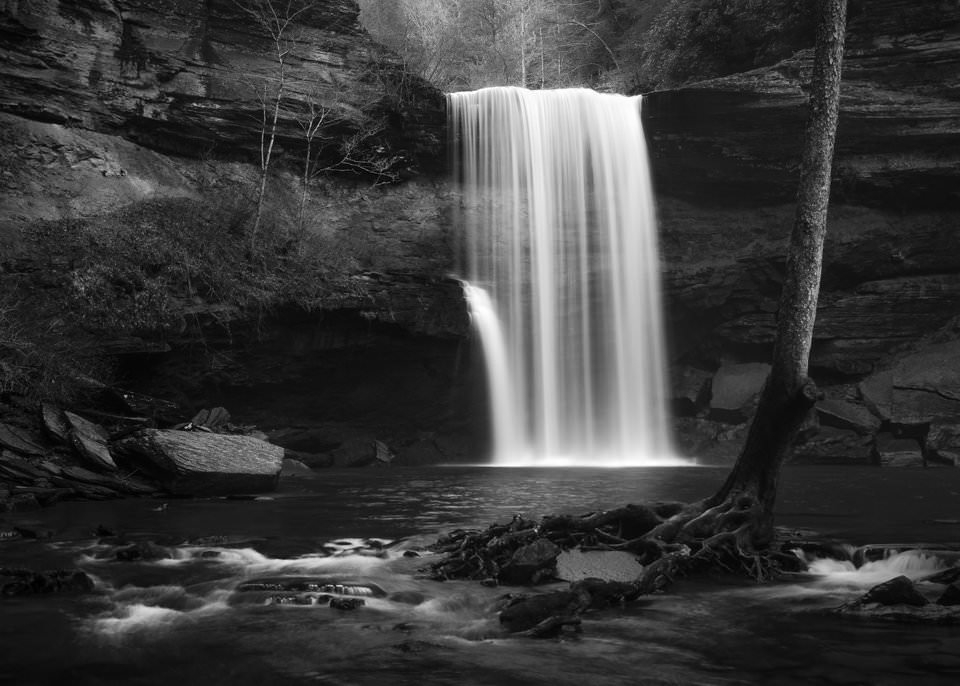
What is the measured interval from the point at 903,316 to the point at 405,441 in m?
17.7

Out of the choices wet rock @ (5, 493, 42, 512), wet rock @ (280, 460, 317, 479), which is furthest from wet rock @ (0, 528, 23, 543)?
wet rock @ (280, 460, 317, 479)

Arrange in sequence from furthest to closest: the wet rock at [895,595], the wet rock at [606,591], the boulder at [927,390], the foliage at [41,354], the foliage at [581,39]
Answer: the foliage at [581,39]
the boulder at [927,390]
the foliage at [41,354]
the wet rock at [606,591]
the wet rock at [895,595]

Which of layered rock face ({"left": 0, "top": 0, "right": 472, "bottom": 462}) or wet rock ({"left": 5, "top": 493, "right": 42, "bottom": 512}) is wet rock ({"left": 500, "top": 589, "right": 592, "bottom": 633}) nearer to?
wet rock ({"left": 5, "top": 493, "right": 42, "bottom": 512})

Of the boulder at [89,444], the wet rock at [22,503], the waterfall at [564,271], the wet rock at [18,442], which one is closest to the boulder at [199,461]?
the boulder at [89,444]

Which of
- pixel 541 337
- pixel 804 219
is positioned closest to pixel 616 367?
pixel 541 337

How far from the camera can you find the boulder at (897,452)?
2233 centimetres

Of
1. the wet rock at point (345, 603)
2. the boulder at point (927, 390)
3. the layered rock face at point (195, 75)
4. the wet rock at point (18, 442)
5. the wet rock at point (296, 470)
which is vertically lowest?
the wet rock at point (296, 470)

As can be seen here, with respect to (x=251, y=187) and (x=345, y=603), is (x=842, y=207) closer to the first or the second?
(x=251, y=187)

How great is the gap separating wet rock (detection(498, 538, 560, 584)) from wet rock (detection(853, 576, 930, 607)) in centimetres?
278

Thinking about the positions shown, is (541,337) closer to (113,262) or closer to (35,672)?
(113,262)

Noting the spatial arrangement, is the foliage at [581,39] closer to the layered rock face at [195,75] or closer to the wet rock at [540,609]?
the layered rock face at [195,75]

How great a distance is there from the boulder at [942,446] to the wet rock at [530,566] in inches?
738

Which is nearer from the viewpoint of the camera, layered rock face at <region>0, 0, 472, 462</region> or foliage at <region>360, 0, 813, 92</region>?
layered rock face at <region>0, 0, 472, 462</region>

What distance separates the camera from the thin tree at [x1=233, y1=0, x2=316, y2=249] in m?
25.9
